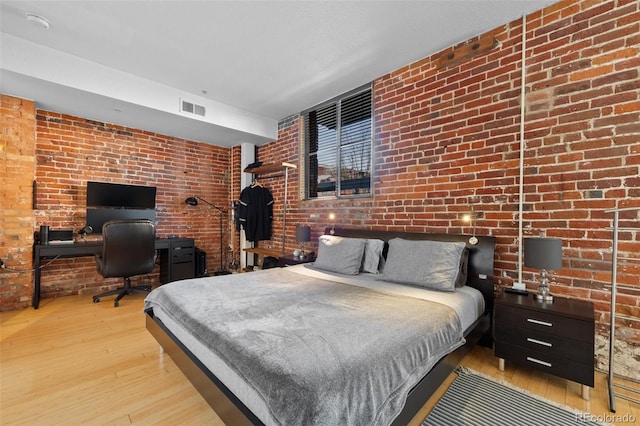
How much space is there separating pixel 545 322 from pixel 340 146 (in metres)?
2.96

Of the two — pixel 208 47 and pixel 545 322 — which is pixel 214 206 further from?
pixel 545 322

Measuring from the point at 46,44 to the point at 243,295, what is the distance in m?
3.36

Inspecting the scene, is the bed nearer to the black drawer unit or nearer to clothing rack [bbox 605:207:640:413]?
clothing rack [bbox 605:207:640:413]

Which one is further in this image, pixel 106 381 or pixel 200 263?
pixel 200 263

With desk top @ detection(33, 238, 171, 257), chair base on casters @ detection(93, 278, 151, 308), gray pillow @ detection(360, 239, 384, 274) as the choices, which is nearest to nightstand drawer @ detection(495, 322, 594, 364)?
gray pillow @ detection(360, 239, 384, 274)

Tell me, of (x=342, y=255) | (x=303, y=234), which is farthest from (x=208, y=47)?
(x=342, y=255)

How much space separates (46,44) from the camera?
2826 millimetres

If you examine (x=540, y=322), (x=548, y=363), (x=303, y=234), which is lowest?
(x=548, y=363)

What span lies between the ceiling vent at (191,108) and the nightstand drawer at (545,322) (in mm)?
4293

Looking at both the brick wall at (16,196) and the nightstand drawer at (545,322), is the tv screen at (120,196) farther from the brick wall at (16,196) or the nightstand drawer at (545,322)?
the nightstand drawer at (545,322)

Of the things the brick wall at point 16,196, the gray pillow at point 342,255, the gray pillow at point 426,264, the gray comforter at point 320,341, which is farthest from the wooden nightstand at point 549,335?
the brick wall at point 16,196

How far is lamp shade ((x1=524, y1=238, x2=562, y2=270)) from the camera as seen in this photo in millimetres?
1916

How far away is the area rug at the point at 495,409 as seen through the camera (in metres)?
1.60

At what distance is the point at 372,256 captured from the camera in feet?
9.85
